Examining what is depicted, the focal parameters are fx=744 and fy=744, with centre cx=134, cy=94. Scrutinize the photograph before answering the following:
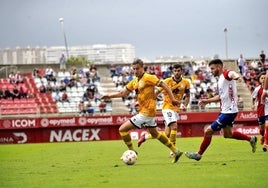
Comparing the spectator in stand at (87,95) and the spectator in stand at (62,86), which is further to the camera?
the spectator in stand at (62,86)

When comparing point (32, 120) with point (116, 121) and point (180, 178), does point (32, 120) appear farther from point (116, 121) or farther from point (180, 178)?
point (180, 178)

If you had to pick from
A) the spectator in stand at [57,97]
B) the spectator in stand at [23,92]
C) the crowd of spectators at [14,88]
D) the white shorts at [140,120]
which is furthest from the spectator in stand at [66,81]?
the white shorts at [140,120]

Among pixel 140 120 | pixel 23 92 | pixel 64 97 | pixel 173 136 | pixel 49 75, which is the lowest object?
pixel 173 136

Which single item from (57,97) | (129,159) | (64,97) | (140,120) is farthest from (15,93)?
(129,159)

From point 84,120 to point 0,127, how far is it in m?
4.82

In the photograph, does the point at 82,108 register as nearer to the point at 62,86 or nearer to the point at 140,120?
the point at 62,86

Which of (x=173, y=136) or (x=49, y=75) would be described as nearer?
(x=173, y=136)

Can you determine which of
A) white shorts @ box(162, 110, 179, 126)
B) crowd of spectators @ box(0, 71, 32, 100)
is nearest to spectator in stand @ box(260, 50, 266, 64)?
crowd of spectators @ box(0, 71, 32, 100)

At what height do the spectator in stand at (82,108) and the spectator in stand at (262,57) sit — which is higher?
the spectator in stand at (262,57)

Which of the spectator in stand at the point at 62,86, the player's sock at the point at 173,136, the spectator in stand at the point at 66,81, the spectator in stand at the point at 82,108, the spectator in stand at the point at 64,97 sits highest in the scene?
the spectator in stand at the point at 66,81

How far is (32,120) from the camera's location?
141ft

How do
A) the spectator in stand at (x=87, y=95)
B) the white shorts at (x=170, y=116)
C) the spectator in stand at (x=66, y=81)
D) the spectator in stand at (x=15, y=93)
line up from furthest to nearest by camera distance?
the spectator in stand at (x=66, y=81)
the spectator in stand at (x=87, y=95)
the spectator in stand at (x=15, y=93)
the white shorts at (x=170, y=116)

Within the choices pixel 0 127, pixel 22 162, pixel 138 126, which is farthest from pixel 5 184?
pixel 0 127

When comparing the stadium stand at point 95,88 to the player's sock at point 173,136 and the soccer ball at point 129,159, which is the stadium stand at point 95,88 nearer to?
the player's sock at point 173,136
